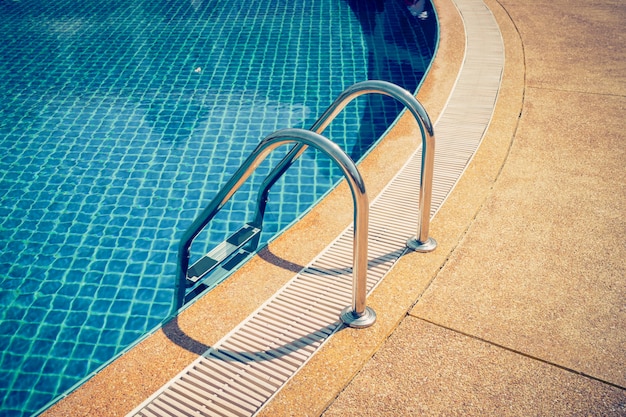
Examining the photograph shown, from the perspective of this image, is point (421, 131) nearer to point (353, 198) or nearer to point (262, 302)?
point (353, 198)

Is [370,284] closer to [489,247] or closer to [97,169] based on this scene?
[489,247]

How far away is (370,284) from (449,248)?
678mm

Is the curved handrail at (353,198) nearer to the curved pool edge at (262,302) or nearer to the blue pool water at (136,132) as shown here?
the curved pool edge at (262,302)

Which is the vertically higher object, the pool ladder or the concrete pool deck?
the pool ladder

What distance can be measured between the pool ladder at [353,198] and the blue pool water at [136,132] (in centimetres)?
93

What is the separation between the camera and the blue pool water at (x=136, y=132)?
13.3ft

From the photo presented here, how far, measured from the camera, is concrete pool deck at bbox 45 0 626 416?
8.27 feet

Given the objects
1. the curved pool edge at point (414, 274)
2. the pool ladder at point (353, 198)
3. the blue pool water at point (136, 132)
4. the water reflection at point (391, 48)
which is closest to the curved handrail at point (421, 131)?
the pool ladder at point (353, 198)

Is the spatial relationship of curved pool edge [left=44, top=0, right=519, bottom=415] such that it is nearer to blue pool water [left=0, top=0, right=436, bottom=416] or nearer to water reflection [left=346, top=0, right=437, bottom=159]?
blue pool water [left=0, top=0, right=436, bottom=416]

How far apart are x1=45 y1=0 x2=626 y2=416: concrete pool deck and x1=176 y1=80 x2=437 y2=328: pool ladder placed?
0.15 m

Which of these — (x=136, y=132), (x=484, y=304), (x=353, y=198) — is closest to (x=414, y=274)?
(x=484, y=304)

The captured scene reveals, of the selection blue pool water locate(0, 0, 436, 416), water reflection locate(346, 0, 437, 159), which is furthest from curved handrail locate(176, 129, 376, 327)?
water reflection locate(346, 0, 437, 159)

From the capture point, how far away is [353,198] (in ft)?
7.86

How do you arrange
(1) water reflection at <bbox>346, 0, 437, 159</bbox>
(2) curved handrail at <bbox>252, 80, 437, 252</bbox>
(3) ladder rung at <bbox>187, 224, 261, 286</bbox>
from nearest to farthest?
(2) curved handrail at <bbox>252, 80, 437, 252</bbox>
(3) ladder rung at <bbox>187, 224, 261, 286</bbox>
(1) water reflection at <bbox>346, 0, 437, 159</bbox>
